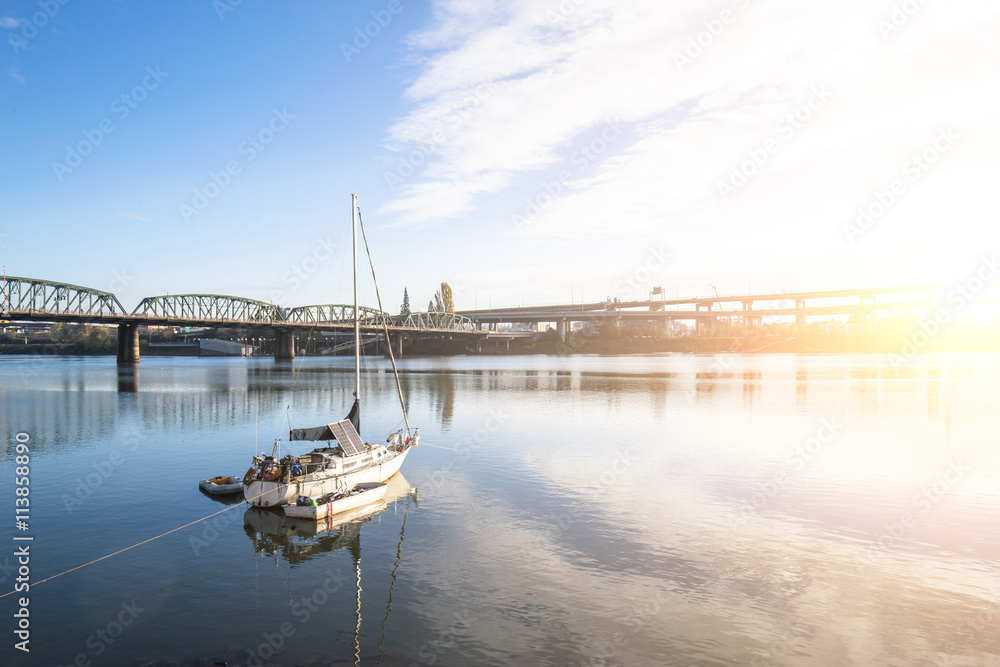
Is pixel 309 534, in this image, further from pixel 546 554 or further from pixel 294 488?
pixel 546 554

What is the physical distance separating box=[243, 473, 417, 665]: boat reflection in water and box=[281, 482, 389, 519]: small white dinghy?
0.23 m

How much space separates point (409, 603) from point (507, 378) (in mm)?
89420

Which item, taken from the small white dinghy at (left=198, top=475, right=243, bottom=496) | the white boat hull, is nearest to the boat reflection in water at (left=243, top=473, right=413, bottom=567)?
the white boat hull

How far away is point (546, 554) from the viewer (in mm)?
A: 21203

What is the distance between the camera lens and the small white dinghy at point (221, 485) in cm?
2881

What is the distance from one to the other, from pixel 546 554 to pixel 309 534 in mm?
9687

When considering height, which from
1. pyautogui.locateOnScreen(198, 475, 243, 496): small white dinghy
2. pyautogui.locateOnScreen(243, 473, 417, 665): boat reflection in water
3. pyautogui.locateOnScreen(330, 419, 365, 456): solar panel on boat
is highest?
pyautogui.locateOnScreen(330, 419, 365, 456): solar panel on boat

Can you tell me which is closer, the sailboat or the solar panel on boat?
the sailboat

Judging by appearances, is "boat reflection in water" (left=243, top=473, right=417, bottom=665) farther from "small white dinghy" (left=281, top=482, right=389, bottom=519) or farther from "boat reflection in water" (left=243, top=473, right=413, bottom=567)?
"small white dinghy" (left=281, top=482, right=389, bottom=519)

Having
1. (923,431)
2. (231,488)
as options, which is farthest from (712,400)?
(231,488)

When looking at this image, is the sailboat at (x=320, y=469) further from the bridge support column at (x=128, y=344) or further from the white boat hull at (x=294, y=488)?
the bridge support column at (x=128, y=344)

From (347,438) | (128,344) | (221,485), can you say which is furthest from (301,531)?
(128,344)

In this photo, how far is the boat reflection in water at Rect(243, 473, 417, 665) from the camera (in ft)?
70.4

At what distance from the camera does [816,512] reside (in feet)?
86.5
